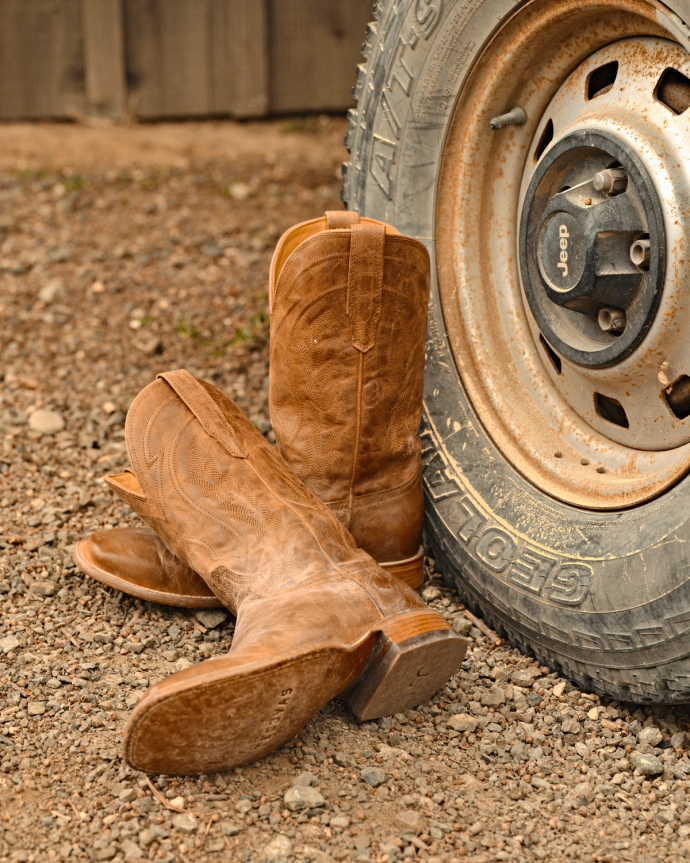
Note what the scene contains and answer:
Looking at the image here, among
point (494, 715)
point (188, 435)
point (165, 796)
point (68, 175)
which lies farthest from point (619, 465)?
point (68, 175)

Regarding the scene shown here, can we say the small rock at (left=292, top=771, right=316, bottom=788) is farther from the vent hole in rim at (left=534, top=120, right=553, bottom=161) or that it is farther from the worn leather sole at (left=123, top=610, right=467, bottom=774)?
the vent hole in rim at (left=534, top=120, right=553, bottom=161)

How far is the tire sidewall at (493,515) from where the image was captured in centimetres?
142

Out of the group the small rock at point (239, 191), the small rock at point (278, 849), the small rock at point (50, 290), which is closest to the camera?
the small rock at point (278, 849)

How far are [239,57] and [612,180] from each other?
3.13 metres

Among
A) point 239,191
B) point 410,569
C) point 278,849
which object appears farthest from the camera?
point 239,191

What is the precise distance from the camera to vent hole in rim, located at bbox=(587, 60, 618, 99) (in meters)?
1.64

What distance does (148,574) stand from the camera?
5.76ft

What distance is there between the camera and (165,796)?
1.33 m

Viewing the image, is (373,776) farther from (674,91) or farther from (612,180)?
(674,91)

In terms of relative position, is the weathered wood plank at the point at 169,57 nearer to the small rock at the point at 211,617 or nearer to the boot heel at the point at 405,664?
the small rock at the point at 211,617

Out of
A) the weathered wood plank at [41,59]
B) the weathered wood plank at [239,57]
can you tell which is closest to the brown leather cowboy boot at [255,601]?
the weathered wood plank at [239,57]

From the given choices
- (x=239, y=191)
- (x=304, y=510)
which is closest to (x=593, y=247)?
(x=304, y=510)

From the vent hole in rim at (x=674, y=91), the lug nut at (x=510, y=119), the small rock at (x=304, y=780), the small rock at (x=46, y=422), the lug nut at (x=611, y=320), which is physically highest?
the vent hole in rim at (x=674, y=91)

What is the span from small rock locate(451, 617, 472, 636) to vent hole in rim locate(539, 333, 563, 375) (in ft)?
1.79
